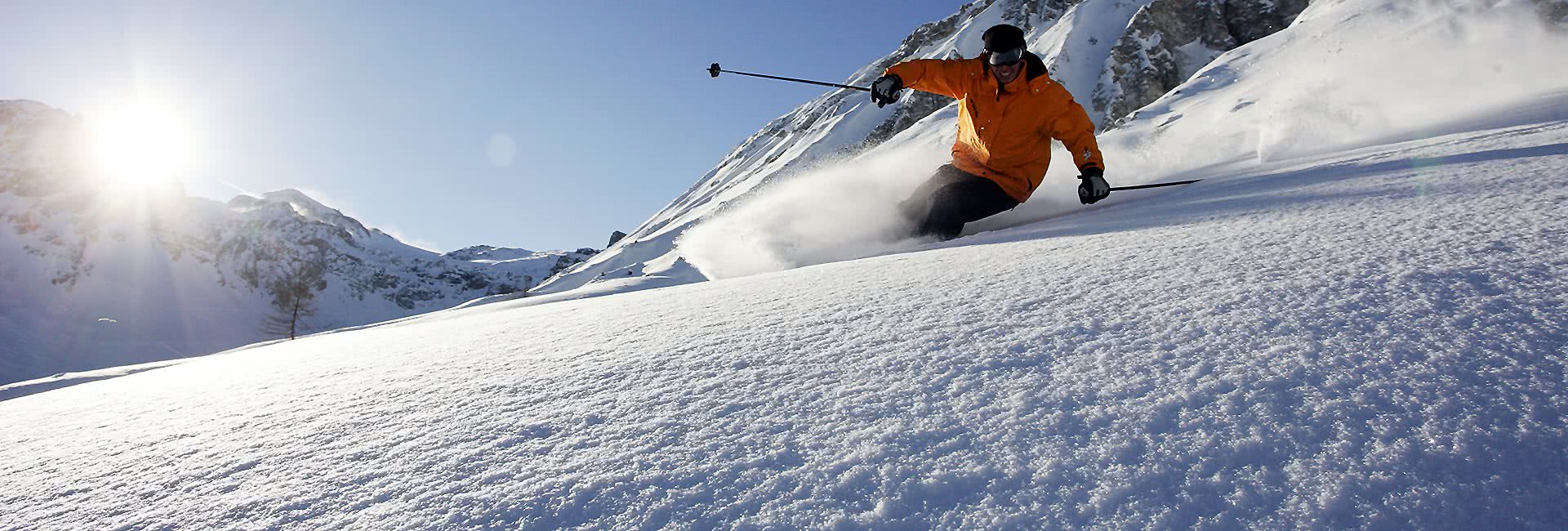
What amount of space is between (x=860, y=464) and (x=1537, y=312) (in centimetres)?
130

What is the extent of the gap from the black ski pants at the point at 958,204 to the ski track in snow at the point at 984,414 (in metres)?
2.57

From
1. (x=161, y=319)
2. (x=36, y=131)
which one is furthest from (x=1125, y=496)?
(x=36, y=131)

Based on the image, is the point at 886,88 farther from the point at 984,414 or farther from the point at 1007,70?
the point at 984,414

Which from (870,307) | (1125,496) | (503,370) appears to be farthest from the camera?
(870,307)

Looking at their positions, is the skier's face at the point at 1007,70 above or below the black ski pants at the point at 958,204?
above

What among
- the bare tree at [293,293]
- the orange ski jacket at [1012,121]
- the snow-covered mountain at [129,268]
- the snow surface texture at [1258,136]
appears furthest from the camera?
the bare tree at [293,293]

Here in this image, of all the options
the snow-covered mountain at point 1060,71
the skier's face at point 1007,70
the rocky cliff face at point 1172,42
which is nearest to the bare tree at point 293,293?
the snow-covered mountain at point 1060,71

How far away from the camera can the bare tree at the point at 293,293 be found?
63.0m

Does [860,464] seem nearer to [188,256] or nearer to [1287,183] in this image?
[1287,183]

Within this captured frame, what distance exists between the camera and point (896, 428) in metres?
1.09

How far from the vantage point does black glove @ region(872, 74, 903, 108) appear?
5.30 m

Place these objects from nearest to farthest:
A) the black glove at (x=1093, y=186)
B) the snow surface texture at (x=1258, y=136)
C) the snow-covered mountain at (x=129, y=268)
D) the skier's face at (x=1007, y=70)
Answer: the black glove at (x=1093, y=186) < the skier's face at (x=1007, y=70) < the snow surface texture at (x=1258, y=136) < the snow-covered mountain at (x=129, y=268)

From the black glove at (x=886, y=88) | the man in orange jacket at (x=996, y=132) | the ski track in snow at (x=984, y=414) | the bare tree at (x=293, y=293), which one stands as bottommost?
the ski track in snow at (x=984, y=414)

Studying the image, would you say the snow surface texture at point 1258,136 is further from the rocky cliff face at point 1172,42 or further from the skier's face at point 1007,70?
the rocky cliff face at point 1172,42
